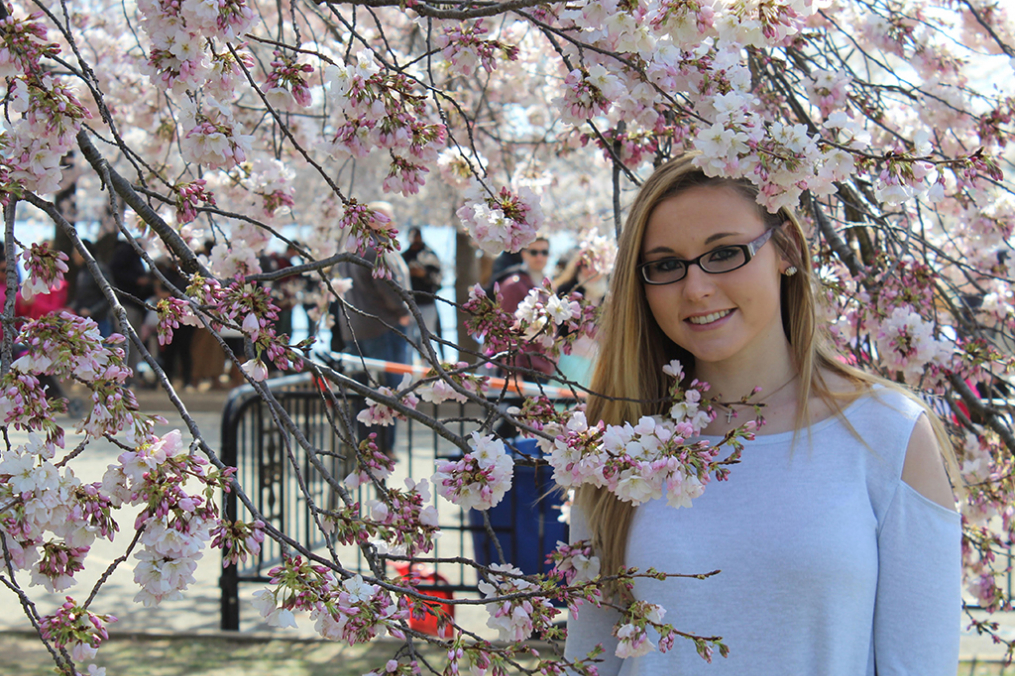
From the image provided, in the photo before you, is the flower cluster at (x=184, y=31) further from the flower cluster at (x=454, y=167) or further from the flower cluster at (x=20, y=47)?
the flower cluster at (x=454, y=167)

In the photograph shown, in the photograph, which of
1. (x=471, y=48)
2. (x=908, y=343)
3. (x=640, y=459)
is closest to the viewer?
(x=640, y=459)

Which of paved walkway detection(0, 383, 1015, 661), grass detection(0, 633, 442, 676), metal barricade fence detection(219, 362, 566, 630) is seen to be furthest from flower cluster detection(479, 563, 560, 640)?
paved walkway detection(0, 383, 1015, 661)

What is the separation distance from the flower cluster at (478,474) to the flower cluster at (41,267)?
2.49 feet

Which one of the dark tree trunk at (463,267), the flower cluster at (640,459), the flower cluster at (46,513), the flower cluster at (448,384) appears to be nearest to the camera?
the flower cluster at (46,513)

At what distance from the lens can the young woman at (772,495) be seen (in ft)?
4.91

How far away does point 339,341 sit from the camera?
24.7 ft

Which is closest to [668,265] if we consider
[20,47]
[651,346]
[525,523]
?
[651,346]

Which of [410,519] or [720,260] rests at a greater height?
[720,260]

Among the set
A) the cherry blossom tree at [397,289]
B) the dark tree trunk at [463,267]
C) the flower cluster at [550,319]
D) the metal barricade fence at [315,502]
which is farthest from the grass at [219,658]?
the dark tree trunk at [463,267]

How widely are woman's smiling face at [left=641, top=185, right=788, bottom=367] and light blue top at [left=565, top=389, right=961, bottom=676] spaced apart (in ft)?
0.71

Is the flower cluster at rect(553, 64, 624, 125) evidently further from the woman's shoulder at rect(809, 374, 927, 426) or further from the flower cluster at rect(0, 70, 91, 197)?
the flower cluster at rect(0, 70, 91, 197)

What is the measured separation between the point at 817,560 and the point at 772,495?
0.48ft

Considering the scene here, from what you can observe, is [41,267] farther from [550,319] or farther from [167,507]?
[550,319]

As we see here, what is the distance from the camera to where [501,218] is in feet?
5.69
